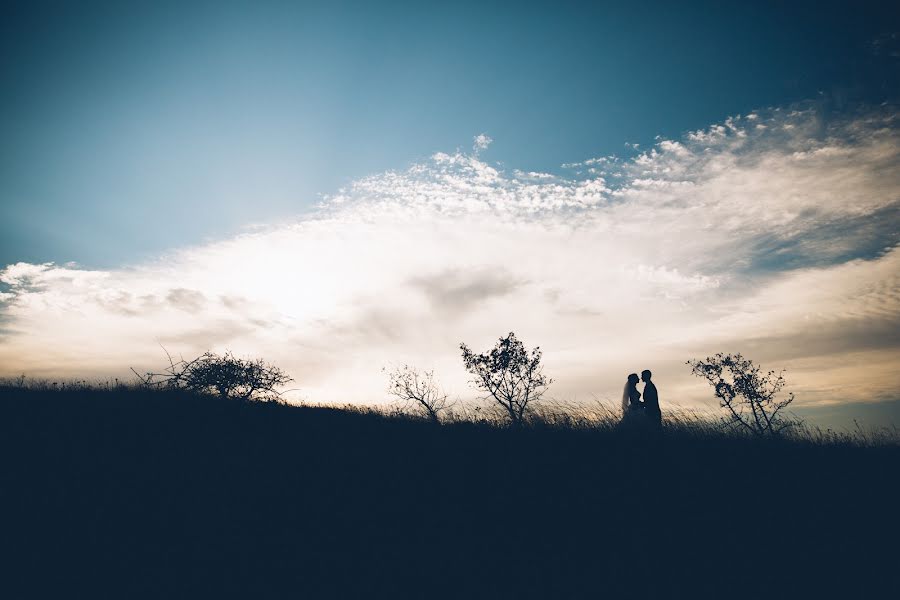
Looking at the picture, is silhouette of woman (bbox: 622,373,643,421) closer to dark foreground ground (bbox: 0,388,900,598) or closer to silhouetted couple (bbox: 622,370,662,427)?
silhouetted couple (bbox: 622,370,662,427)

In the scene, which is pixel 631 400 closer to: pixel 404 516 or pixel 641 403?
pixel 641 403

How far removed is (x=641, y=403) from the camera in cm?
1114

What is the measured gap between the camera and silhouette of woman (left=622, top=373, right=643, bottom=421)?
11062 millimetres

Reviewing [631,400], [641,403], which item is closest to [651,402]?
[641,403]

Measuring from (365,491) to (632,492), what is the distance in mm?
4805

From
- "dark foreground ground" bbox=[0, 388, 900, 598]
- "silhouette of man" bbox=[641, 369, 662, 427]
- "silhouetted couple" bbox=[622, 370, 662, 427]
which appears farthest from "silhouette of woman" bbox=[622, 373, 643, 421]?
"dark foreground ground" bbox=[0, 388, 900, 598]

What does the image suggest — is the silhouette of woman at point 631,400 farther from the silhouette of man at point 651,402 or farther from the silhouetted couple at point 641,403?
the silhouette of man at point 651,402

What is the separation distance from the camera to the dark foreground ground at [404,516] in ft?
14.6

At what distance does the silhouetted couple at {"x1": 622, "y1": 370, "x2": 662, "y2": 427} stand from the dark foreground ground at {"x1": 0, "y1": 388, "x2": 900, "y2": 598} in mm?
1808

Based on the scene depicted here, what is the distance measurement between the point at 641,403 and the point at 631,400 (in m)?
0.31

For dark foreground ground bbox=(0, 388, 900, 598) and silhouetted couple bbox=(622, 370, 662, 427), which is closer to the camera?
dark foreground ground bbox=(0, 388, 900, 598)

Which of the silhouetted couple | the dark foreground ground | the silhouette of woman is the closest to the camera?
the dark foreground ground

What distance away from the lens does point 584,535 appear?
564 centimetres

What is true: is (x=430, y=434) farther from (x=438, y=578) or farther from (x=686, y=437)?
(x=686, y=437)
